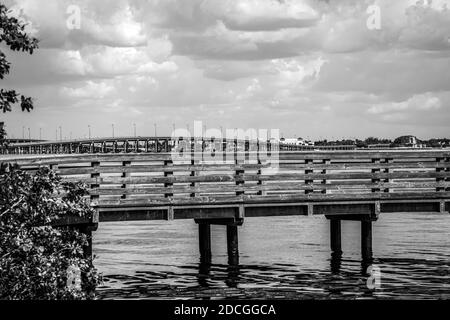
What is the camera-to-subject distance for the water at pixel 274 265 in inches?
1117

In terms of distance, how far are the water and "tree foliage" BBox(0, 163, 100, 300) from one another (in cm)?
1006

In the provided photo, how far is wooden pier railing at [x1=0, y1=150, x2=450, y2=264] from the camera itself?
27984 mm

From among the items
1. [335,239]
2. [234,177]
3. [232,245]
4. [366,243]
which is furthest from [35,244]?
[335,239]

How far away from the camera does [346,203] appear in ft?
102

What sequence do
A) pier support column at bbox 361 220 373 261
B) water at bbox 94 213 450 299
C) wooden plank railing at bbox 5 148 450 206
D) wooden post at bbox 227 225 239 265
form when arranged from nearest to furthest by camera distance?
wooden plank railing at bbox 5 148 450 206 → water at bbox 94 213 450 299 → wooden post at bbox 227 225 239 265 → pier support column at bbox 361 220 373 261

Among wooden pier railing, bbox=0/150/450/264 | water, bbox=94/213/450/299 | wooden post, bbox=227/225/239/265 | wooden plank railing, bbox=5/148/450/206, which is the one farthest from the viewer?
wooden post, bbox=227/225/239/265

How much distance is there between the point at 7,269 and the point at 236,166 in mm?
14043

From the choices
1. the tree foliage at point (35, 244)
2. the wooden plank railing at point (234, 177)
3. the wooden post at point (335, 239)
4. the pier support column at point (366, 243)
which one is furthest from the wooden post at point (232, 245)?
the tree foliage at point (35, 244)

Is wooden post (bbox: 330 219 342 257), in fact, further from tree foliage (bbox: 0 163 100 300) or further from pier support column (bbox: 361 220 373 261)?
tree foliage (bbox: 0 163 100 300)

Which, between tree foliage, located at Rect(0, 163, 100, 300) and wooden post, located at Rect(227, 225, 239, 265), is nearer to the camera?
tree foliage, located at Rect(0, 163, 100, 300)

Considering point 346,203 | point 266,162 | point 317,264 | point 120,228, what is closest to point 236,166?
→ point 266,162

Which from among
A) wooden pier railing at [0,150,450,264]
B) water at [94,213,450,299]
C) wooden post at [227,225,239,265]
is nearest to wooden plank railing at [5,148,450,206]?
wooden pier railing at [0,150,450,264]

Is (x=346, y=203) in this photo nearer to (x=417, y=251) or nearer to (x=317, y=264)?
(x=317, y=264)

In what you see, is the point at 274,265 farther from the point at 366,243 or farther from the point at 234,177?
the point at 234,177
